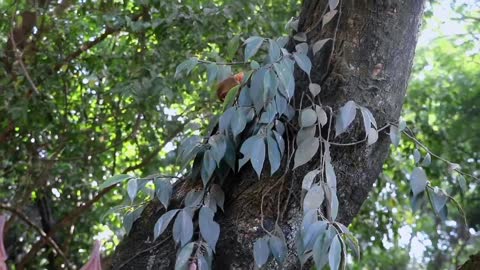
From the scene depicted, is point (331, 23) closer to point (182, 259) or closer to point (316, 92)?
point (316, 92)

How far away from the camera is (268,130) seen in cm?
148

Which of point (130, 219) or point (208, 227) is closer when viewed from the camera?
point (208, 227)

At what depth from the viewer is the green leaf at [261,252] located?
138 centimetres

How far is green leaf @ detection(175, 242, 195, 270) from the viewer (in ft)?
4.51

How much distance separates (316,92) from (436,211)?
39 centimetres

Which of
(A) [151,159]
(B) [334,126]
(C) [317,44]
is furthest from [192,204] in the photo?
(A) [151,159]

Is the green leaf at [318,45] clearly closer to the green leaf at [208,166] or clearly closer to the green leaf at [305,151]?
the green leaf at [305,151]

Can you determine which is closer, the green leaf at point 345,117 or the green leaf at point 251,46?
the green leaf at point 345,117

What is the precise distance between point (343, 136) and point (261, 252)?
34 cm

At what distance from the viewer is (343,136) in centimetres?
155

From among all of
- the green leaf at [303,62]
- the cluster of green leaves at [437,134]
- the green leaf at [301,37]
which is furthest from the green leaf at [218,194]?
the cluster of green leaves at [437,134]

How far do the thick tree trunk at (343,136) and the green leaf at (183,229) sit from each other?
0.07 m

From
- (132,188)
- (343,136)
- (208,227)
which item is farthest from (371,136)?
(132,188)

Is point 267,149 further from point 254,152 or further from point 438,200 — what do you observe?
point 438,200
